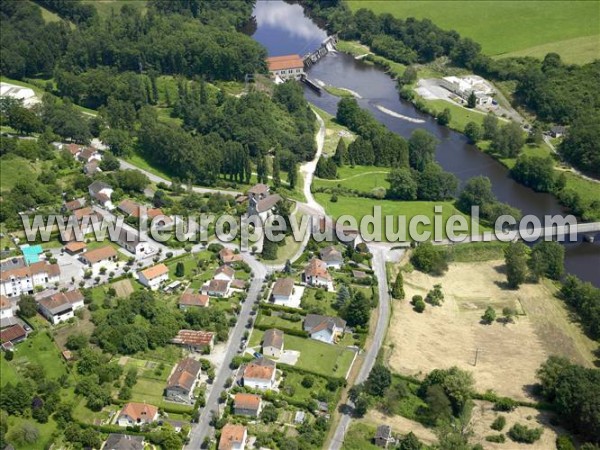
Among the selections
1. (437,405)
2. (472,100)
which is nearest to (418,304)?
(437,405)

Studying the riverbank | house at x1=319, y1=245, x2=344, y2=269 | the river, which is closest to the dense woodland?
the riverbank

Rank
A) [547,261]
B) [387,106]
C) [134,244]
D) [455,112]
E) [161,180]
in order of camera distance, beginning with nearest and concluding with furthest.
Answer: [134,244], [547,261], [161,180], [455,112], [387,106]

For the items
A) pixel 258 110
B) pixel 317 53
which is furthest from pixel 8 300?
pixel 317 53

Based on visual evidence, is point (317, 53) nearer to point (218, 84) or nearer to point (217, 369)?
point (218, 84)

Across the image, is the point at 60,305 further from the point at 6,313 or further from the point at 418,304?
the point at 418,304

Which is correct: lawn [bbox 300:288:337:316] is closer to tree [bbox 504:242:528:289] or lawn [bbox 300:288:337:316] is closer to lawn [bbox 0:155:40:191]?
tree [bbox 504:242:528:289]

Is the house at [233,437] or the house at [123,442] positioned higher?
the house at [233,437]

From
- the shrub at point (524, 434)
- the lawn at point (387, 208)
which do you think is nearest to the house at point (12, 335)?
the lawn at point (387, 208)

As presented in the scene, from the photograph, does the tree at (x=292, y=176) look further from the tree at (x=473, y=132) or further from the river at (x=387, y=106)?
the tree at (x=473, y=132)
